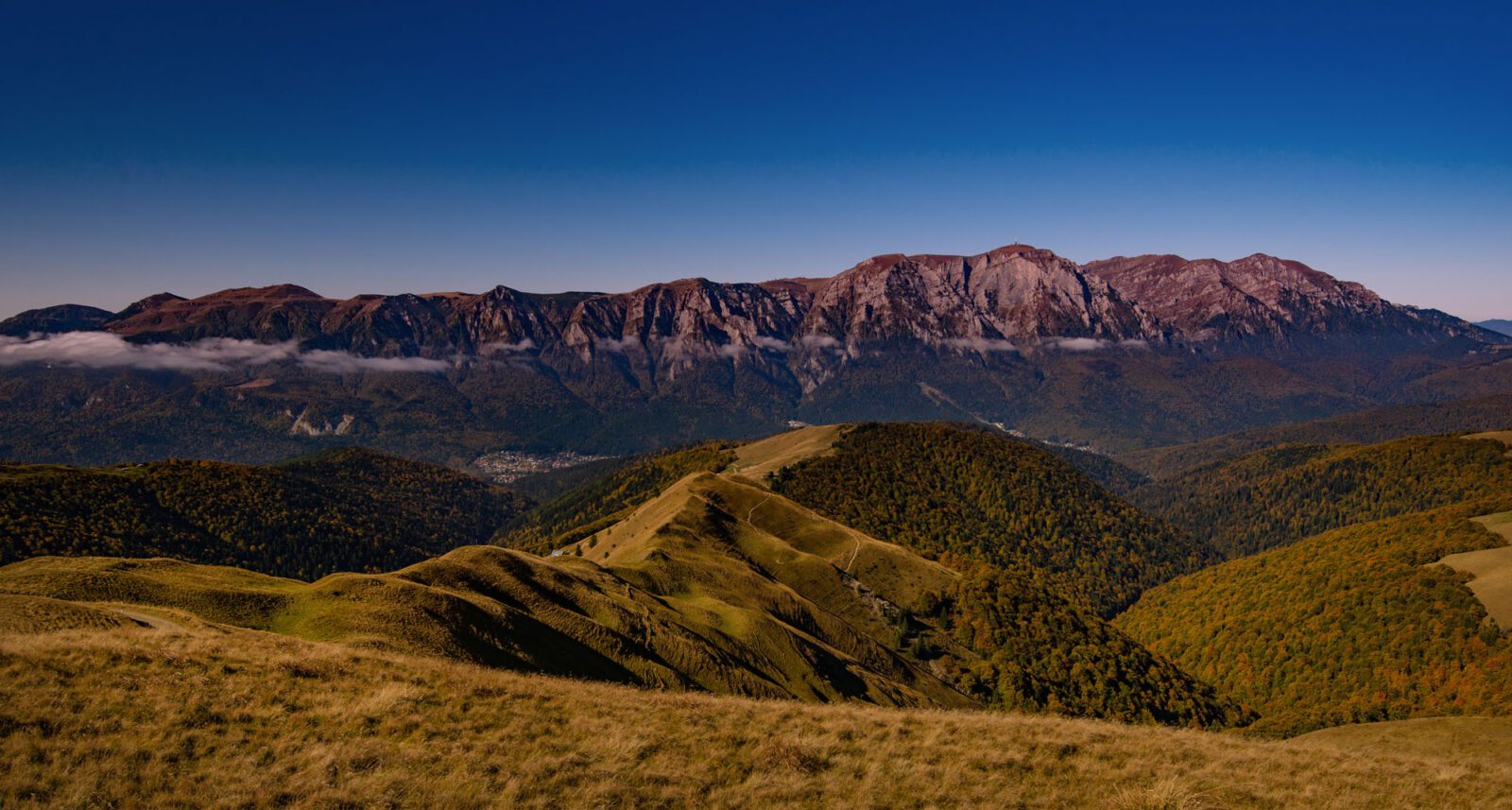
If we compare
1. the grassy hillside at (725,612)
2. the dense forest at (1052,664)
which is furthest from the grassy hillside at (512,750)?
the dense forest at (1052,664)

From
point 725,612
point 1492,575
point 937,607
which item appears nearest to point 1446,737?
point 937,607

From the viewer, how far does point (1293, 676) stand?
493ft

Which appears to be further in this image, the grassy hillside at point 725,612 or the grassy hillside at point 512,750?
the grassy hillside at point 725,612

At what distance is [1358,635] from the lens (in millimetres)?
148750

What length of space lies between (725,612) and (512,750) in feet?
190

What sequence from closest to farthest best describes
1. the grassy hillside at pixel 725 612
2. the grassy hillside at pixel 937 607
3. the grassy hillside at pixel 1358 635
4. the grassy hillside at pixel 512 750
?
the grassy hillside at pixel 512 750
the grassy hillside at pixel 725 612
the grassy hillside at pixel 937 607
the grassy hillside at pixel 1358 635

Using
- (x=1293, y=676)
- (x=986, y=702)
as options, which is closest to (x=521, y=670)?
(x=986, y=702)

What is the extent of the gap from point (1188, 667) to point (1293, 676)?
2292cm

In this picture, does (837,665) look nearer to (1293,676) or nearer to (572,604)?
(572,604)

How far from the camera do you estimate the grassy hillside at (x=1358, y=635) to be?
122750 millimetres

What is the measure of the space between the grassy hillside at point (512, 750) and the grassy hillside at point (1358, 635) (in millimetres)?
101337

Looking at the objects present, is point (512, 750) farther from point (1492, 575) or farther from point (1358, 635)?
point (1492, 575)

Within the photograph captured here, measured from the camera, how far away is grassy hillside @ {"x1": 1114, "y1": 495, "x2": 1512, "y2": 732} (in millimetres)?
122750

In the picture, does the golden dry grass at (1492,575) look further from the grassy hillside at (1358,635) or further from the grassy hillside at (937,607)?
the grassy hillside at (937,607)
